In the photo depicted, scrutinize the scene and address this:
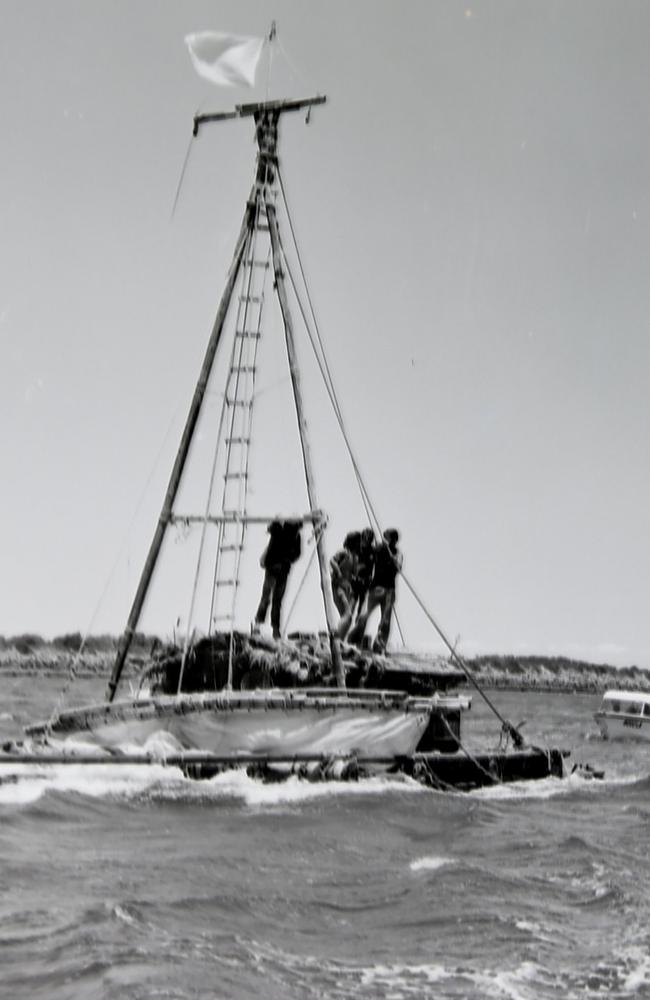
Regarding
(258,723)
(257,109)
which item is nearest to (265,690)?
(258,723)

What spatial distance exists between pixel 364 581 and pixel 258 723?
599cm

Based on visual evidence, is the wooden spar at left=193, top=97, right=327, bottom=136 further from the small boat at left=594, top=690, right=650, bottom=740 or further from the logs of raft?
the small boat at left=594, top=690, right=650, bottom=740

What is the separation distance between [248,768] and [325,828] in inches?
141

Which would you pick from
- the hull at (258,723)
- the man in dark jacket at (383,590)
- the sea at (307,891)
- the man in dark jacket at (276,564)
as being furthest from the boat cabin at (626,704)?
the hull at (258,723)

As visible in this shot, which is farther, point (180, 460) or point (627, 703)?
point (627, 703)

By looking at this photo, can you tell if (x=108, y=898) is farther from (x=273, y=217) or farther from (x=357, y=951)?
(x=273, y=217)

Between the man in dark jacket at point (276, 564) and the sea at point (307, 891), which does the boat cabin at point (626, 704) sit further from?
the man in dark jacket at point (276, 564)

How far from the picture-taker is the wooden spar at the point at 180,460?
23.3 m

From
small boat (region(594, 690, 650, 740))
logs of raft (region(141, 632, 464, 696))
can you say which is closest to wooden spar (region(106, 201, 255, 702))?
logs of raft (region(141, 632, 464, 696))

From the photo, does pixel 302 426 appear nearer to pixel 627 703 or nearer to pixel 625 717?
pixel 625 717

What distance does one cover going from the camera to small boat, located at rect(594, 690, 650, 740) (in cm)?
5222


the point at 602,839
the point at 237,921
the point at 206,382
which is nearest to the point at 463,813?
the point at 602,839

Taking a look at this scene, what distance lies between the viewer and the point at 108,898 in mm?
11344

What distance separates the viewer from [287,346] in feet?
80.7
